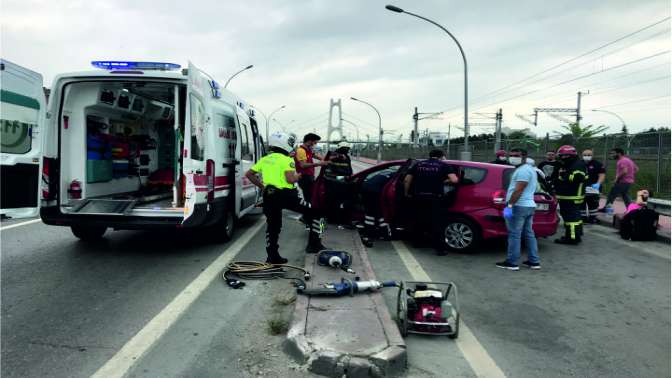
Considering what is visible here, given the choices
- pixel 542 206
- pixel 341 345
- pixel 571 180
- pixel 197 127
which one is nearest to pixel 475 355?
pixel 341 345

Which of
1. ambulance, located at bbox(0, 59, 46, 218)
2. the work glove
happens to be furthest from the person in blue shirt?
ambulance, located at bbox(0, 59, 46, 218)

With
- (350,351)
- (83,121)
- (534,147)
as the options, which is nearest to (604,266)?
(350,351)

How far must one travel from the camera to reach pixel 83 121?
21.4ft

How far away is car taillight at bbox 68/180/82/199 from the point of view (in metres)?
6.53

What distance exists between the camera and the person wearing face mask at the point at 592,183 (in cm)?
975

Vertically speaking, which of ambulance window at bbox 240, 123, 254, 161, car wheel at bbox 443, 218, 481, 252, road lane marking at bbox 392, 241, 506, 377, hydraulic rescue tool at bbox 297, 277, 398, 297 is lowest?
road lane marking at bbox 392, 241, 506, 377

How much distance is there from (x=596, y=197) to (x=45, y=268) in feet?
33.5

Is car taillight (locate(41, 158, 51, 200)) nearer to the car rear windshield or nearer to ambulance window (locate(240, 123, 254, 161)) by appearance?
ambulance window (locate(240, 123, 254, 161))

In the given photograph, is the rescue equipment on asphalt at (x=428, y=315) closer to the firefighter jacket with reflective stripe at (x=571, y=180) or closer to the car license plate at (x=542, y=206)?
the car license plate at (x=542, y=206)

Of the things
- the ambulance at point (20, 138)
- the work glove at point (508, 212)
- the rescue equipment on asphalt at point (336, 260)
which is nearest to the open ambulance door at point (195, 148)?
the ambulance at point (20, 138)

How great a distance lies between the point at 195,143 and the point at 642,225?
25.1 feet

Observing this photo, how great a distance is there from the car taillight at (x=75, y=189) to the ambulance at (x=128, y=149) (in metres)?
0.01

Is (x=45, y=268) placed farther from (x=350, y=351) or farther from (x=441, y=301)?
(x=441, y=301)

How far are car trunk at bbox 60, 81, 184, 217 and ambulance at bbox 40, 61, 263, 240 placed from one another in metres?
0.01
